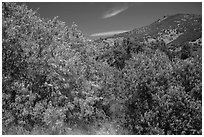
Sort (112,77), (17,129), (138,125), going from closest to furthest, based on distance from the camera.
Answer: (17,129) < (138,125) < (112,77)

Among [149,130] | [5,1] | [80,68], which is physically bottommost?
[149,130]

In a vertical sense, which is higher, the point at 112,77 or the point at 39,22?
the point at 39,22

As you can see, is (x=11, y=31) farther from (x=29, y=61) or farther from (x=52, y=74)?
(x=52, y=74)

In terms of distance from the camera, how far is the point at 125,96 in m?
17.2

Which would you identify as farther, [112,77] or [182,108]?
[112,77]

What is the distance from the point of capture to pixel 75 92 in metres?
16.4

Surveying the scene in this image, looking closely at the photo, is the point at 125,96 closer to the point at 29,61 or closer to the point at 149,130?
the point at 149,130

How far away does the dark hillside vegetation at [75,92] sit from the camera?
49.2 feet

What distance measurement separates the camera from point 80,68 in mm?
17453

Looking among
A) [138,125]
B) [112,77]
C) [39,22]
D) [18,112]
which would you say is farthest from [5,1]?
[138,125]

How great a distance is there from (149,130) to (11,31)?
28.0ft

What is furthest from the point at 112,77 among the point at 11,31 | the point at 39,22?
the point at 11,31

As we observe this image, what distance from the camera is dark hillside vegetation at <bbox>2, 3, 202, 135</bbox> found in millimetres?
15008

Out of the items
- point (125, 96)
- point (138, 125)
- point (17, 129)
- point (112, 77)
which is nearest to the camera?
point (17, 129)
